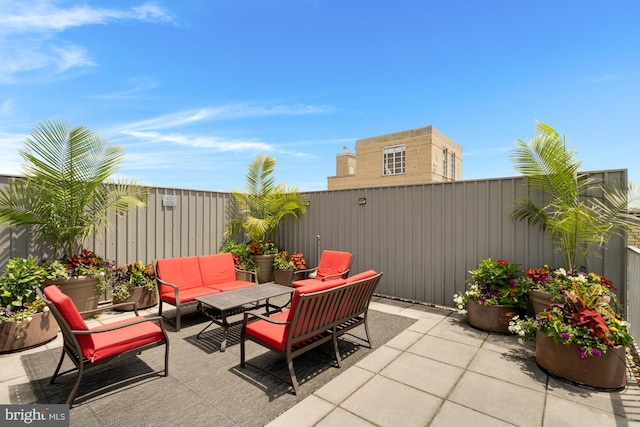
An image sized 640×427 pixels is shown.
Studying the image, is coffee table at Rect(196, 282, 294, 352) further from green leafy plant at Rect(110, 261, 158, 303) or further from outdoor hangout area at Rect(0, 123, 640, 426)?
green leafy plant at Rect(110, 261, 158, 303)

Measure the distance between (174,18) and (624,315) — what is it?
887 cm

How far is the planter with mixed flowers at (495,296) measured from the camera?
405cm

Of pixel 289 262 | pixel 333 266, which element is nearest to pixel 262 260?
pixel 289 262

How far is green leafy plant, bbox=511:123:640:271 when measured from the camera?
370cm

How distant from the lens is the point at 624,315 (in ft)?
12.9

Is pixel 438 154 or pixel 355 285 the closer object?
pixel 355 285

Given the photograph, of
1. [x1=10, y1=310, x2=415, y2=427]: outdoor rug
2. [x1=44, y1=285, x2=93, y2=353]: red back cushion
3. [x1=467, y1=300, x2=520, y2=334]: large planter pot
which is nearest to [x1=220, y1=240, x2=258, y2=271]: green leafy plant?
[x1=10, y1=310, x2=415, y2=427]: outdoor rug

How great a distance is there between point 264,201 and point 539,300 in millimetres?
5910

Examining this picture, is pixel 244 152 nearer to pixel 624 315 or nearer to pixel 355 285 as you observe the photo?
pixel 355 285

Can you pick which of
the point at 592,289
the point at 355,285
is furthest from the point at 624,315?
the point at 355,285

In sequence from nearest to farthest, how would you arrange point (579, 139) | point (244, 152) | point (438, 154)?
point (579, 139) → point (244, 152) → point (438, 154)

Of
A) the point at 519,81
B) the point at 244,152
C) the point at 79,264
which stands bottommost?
the point at 79,264

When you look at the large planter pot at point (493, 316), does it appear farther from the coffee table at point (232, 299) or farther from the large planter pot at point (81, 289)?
the large planter pot at point (81, 289)

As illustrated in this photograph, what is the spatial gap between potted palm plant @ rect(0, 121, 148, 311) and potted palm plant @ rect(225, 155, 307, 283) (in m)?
3.02
